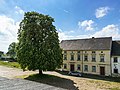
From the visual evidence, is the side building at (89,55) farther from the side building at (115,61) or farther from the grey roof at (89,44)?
the side building at (115,61)

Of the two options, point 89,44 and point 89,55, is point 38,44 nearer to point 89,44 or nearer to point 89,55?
point 89,55

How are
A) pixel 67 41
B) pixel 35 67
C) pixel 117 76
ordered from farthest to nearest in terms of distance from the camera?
pixel 67 41 → pixel 117 76 → pixel 35 67

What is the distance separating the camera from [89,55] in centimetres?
4591

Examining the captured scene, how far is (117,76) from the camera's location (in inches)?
1609

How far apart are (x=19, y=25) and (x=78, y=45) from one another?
67.3ft

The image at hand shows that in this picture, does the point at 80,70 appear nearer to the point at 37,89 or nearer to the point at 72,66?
the point at 72,66

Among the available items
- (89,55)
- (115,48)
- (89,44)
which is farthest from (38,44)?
(115,48)

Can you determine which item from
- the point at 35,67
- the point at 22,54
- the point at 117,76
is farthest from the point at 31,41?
the point at 117,76

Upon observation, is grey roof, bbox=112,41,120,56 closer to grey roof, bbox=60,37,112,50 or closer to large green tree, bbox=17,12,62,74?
grey roof, bbox=60,37,112,50

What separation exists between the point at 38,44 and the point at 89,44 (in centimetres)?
1892

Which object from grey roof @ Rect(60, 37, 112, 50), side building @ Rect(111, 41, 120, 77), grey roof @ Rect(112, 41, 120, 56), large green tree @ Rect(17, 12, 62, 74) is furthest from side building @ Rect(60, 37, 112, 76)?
large green tree @ Rect(17, 12, 62, 74)

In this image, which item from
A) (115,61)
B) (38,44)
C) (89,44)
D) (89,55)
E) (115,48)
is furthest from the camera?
(89,44)

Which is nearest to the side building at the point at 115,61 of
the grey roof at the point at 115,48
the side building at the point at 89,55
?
the grey roof at the point at 115,48

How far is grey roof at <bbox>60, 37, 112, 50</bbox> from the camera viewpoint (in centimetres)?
4401
